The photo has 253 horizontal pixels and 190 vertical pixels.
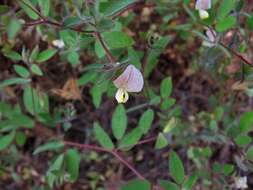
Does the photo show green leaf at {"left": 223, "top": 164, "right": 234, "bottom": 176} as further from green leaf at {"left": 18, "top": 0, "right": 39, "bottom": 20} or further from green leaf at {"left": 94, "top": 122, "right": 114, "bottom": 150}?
green leaf at {"left": 18, "top": 0, "right": 39, "bottom": 20}

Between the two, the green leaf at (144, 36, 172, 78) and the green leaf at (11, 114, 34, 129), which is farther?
the green leaf at (11, 114, 34, 129)

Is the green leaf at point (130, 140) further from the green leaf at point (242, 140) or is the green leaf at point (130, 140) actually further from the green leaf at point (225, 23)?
the green leaf at point (225, 23)

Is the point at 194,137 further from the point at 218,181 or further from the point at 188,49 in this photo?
the point at 188,49

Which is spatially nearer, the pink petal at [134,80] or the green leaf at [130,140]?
the pink petal at [134,80]

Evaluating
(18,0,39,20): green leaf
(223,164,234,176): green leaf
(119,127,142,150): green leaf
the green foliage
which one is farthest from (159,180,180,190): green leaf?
(18,0,39,20): green leaf

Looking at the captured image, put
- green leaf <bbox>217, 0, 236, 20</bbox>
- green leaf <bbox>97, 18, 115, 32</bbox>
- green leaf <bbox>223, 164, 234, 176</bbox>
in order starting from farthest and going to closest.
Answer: green leaf <bbox>223, 164, 234, 176</bbox>
green leaf <bbox>217, 0, 236, 20</bbox>
green leaf <bbox>97, 18, 115, 32</bbox>

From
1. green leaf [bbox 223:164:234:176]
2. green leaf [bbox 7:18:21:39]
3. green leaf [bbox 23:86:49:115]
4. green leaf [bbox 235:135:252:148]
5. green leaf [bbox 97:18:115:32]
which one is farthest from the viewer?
green leaf [bbox 23:86:49:115]

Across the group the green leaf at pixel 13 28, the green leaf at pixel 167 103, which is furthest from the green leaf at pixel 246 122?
the green leaf at pixel 13 28

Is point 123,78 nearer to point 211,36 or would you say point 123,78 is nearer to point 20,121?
point 211,36
